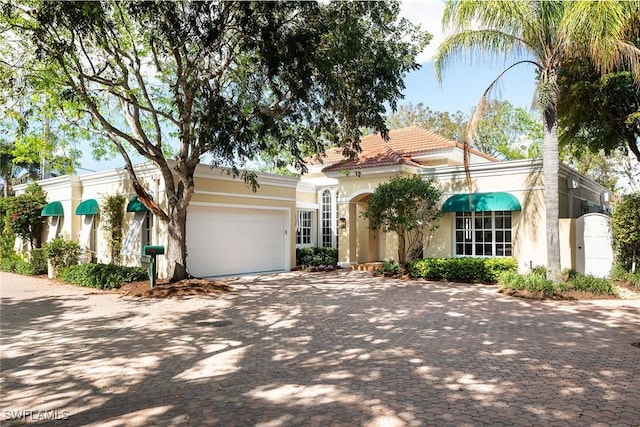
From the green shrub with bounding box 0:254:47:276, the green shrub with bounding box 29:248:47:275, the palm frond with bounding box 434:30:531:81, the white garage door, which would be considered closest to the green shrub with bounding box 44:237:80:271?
the green shrub with bounding box 29:248:47:275

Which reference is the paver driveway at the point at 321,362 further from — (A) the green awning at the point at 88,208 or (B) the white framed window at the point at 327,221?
(B) the white framed window at the point at 327,221

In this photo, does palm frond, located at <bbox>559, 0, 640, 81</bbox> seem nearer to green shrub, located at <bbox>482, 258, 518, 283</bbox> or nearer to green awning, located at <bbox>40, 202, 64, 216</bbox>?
green shrub, located at <bbox>482, 258, 518, 283</bbox>

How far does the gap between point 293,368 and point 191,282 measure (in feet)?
26.0

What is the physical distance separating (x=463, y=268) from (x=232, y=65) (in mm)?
10365

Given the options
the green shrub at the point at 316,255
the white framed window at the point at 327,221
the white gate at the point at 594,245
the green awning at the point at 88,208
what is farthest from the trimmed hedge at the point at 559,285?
the green awning at the point at 88,208

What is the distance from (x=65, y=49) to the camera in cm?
1012

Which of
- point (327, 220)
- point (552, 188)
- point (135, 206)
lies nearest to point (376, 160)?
point (327, 220)

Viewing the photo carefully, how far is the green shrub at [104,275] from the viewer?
1362cm

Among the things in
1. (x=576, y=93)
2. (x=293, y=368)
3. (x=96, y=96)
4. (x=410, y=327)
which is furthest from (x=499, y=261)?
(x=96, y=96)

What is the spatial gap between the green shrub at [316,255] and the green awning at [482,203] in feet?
19.8

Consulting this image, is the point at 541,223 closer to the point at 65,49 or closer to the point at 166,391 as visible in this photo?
the point at 166,391

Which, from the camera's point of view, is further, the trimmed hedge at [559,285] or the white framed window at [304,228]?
the white framed window at [304,228]

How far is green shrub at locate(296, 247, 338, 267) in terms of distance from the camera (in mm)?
19891

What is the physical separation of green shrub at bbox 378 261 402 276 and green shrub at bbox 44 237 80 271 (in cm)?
1230
